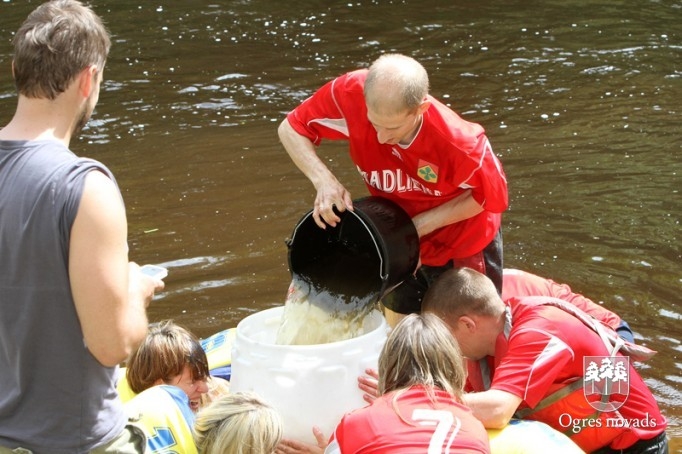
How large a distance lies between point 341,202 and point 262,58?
7141 millimetres

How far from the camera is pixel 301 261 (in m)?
4.14

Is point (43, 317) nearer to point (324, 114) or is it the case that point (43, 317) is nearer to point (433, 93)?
point (324, 114)

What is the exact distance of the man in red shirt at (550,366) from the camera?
338 cm

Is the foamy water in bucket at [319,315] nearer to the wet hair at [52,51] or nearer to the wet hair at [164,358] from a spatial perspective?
the wet hair at [164,358]

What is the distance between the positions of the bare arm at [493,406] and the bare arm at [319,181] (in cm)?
90

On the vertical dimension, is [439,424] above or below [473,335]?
above

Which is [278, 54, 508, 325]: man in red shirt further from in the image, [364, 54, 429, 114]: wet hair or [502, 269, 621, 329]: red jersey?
[502, 269, 621, 329]: red jersey

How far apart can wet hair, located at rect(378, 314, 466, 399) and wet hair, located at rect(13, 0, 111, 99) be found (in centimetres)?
127

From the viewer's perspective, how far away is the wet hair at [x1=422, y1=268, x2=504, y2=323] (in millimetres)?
3654

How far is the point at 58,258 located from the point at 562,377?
76.9 inches

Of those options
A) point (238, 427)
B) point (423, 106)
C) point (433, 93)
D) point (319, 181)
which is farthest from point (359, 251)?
point (433, 93)

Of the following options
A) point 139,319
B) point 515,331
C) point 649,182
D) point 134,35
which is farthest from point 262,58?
point 139,319

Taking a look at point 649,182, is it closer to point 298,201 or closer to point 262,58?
point 298,201

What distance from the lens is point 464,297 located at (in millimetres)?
Result: 3646
